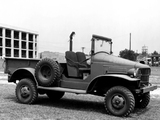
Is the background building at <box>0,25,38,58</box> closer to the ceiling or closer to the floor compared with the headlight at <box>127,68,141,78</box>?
closer to the ceiling

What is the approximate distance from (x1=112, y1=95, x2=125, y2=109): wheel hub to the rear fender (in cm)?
51

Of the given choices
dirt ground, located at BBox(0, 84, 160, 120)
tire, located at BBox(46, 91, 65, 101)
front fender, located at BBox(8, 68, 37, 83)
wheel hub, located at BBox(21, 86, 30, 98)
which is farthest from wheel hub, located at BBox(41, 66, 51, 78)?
tire, located at BBox(46, 91, 65, 101)

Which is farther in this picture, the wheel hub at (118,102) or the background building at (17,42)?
the background building at (17,42)

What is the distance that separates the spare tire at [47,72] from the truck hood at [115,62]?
4.22 ft

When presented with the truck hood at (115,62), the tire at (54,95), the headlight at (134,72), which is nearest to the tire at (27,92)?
the tire at (54,95)

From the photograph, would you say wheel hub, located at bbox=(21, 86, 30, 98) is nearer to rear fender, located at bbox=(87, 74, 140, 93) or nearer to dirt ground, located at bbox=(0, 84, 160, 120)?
dirt ground, located at bbox=(0, 84, 160, 120)

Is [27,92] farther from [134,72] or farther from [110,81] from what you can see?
[134,72]

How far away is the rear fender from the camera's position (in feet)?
23.8

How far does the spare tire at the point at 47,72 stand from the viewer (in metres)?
8.34

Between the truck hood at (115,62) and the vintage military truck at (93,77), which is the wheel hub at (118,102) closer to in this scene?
the vintage military truck at (93,77)

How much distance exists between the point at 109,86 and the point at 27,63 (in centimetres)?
308

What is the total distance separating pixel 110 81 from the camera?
313 inches

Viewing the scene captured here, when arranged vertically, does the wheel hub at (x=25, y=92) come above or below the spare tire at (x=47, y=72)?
below

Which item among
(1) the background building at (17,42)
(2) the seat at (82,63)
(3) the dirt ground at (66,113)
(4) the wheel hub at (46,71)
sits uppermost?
(1) the background building at (17,42)
